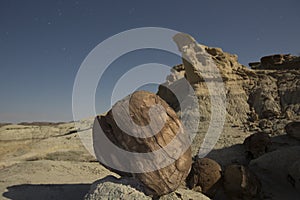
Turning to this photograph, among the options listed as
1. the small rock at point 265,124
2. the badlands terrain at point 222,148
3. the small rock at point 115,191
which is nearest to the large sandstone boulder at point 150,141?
the small rock at point 115,191

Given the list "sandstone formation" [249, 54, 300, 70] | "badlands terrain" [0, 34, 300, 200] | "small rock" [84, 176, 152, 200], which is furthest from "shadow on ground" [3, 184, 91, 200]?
"sandstone formation" [249, 54, 300, 70]

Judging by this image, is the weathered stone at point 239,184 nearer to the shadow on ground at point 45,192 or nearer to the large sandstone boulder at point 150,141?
the large sandstone boulder at point 150,141

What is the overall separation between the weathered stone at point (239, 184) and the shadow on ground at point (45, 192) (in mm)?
3968

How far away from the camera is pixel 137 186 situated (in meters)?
3.88

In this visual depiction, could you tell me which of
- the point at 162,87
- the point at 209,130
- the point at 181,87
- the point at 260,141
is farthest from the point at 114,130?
the point at 162,87

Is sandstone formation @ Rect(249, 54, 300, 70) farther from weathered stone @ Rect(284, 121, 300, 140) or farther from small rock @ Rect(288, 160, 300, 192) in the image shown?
small rock @ Rect(288, 160, 300, 192)

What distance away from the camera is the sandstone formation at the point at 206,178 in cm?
615

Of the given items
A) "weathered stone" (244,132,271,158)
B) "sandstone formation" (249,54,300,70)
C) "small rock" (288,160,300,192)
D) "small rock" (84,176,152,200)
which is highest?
"sandstone formation" (249,54,300,70)

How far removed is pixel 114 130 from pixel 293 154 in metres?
7.38

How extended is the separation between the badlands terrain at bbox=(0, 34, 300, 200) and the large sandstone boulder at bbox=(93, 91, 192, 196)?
1.15 ft

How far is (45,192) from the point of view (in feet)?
15.4

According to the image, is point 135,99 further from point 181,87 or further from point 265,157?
point 181,87

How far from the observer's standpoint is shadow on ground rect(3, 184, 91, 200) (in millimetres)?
4470

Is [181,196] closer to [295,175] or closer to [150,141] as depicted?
[150,141]
